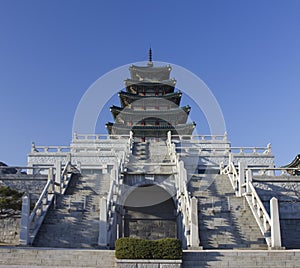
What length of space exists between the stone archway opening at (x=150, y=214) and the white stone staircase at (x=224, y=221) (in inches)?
146

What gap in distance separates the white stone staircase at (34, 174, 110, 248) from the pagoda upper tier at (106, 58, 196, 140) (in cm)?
1916

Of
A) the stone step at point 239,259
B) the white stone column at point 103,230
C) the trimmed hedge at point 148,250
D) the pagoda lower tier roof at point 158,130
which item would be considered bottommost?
the stone step at point 239,259

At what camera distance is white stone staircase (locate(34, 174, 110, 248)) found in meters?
14.8

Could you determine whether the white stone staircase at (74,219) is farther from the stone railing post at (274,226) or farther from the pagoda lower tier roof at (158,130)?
the pagoda lower tier roof at (158,130)

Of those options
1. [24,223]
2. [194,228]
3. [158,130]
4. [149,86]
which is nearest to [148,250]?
[194,228]

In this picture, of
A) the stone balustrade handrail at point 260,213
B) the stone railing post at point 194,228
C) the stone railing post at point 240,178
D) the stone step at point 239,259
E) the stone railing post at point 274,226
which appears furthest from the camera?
the stone railing post at point 240,178

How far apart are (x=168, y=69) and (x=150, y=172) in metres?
26.5

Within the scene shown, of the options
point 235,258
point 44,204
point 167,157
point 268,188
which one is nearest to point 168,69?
point 167,157

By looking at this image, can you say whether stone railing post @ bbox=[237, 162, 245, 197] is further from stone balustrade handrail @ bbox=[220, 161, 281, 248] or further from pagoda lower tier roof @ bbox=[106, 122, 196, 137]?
pagoda lower tier roof @ bbox=[106, 122, 196, 137]

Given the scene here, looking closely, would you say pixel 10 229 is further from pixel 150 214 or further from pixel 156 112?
pixel 156 112

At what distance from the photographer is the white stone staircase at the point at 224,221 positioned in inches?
578

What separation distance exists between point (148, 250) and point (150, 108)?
1171 inches

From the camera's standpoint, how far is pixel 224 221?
1580 cm


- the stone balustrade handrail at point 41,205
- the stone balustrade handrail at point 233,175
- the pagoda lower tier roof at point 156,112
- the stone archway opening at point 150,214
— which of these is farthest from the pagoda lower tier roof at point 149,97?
the stone balustrade handrail at point 41,205
